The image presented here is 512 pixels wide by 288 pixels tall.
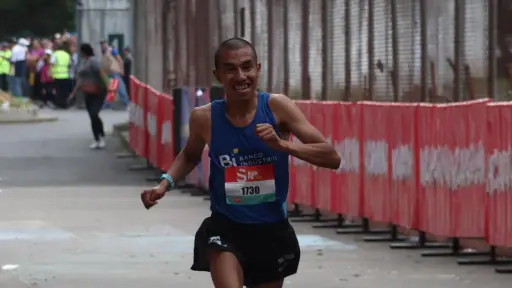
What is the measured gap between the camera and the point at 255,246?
→ 690 cm

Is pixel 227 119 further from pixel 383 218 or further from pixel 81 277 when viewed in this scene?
pixel 383 218

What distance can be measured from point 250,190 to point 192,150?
1.26 feet

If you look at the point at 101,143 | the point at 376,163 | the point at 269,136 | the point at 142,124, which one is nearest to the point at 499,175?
the point at 376,163

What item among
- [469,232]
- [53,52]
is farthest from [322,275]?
[53,52]

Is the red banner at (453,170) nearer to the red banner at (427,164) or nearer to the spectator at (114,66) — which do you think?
the red banner at (427,164)

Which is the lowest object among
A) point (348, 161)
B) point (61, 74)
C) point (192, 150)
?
point (348, 161)

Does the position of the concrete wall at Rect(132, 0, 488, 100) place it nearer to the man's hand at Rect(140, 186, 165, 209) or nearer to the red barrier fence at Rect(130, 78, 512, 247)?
the red barrier fence at Rect(130, 78, 512, 247)

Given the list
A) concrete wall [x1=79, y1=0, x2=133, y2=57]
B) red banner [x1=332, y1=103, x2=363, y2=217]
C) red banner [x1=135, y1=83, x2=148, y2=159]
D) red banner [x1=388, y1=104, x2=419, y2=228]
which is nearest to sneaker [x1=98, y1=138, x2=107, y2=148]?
red banner [x1=135, y1=83, x2=148, y2=159]

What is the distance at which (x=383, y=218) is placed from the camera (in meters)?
13.2

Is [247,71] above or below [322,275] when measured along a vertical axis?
above

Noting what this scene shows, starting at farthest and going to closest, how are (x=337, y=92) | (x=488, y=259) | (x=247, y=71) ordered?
(x=337, y=92) < (x=488, y=259) < (x=247, y=71)

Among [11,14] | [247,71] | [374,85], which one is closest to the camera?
[247,71]

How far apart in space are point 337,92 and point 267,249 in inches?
364

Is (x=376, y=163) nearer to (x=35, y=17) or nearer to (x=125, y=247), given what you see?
(x=125, y=247)
